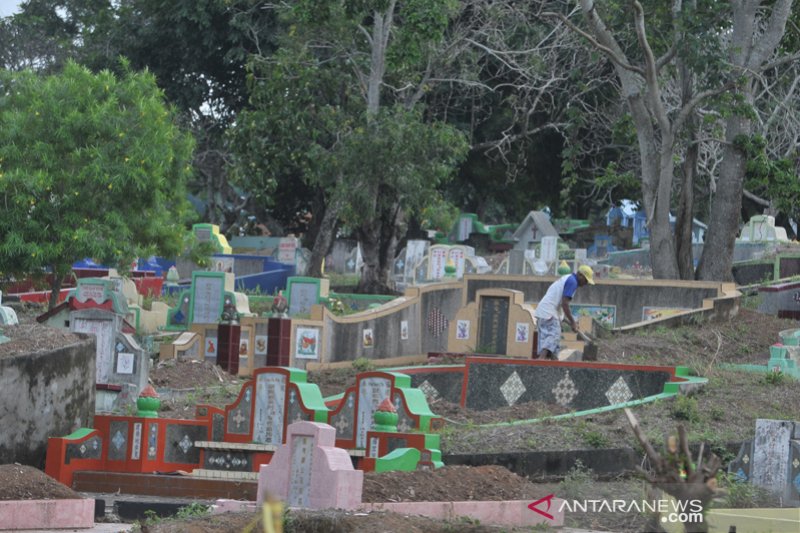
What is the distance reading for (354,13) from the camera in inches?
1145

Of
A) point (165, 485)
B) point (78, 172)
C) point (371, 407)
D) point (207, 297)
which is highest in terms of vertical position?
point (78, 172)

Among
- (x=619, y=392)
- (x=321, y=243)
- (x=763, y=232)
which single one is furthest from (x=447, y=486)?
(x=763, y=232)

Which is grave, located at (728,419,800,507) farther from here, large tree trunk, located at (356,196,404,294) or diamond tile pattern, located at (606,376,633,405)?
large tree trunk, located at (356,196,404,294)

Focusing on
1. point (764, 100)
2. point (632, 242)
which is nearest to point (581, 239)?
point (632, 242)

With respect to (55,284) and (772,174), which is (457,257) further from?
(55,284)

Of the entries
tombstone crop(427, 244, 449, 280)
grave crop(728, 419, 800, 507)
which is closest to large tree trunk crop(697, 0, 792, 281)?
tombstone crop(427, 244, 449, 280)

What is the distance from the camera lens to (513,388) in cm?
2023

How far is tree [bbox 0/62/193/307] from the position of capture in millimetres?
28125

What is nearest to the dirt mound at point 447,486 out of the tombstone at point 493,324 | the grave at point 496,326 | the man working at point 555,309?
the man working at point 555,309

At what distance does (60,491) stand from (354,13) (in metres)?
17.7

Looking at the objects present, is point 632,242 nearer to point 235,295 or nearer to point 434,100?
point 434,100

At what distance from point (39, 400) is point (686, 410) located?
24.5 ft

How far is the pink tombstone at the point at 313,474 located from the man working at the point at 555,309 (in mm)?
8357

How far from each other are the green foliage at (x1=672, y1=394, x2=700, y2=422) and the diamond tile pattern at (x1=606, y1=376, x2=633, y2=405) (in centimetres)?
228
